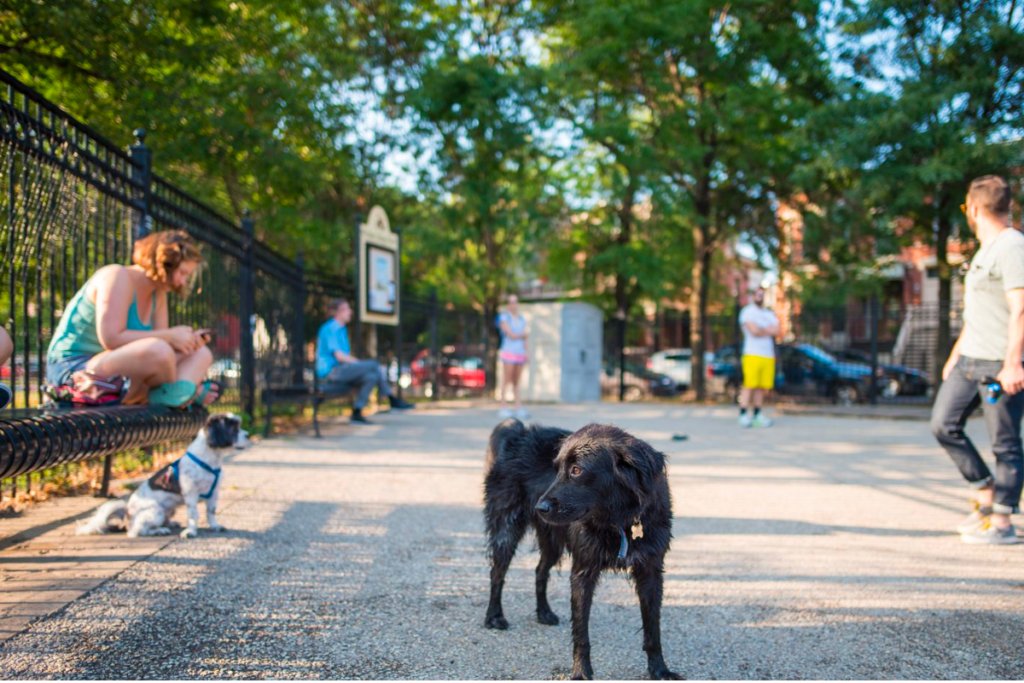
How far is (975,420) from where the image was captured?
44.3ft

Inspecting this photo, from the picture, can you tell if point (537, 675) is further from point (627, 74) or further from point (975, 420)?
point (627, 74)

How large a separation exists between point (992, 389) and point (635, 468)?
309 centimetres

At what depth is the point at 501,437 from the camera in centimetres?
332

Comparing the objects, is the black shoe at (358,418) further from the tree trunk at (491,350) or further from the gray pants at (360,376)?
the tree trunk at (491,350)

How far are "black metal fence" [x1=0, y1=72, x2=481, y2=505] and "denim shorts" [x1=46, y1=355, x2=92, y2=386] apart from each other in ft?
0.44

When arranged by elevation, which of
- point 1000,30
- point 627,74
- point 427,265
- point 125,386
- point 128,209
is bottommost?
point 125,386

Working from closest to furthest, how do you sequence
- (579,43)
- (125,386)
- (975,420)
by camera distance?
1. (125,386)
2. (975,420)
3. (579,43)

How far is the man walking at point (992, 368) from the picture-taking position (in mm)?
4438

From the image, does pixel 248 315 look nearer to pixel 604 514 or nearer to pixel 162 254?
pixel 162 254

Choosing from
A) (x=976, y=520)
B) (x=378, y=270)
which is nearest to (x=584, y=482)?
(x=976, y=520)

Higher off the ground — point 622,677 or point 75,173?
point 75,173

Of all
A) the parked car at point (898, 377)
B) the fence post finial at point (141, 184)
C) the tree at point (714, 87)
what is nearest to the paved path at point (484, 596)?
the fence post finial at point (141, 184)

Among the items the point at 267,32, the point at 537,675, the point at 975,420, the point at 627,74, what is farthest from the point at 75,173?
the point at 627,74

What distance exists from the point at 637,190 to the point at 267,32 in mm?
11421
